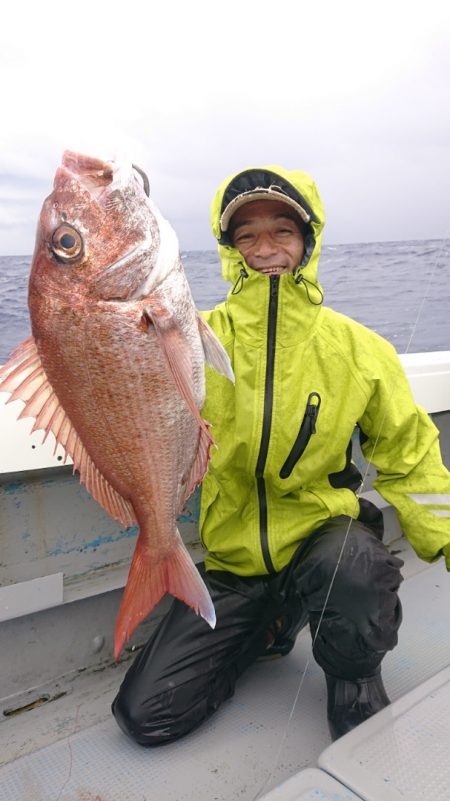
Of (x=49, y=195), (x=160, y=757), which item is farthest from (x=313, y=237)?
(x=160, y=757)

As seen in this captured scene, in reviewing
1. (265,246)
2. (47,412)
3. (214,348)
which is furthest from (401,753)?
(265,246)

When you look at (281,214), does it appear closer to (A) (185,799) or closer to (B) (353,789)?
(B) (353,789)

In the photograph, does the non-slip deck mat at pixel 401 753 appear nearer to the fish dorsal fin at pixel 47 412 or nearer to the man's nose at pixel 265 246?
the fish dorsal fin at pixel 47 412

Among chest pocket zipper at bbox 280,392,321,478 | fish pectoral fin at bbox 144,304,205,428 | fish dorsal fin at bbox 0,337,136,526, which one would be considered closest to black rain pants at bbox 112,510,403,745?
chest pocket zipper at bbox 280,392,321,478

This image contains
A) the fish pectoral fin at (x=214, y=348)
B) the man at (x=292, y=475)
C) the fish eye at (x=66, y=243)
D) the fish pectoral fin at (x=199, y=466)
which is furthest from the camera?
the man at (x=292, y=475)

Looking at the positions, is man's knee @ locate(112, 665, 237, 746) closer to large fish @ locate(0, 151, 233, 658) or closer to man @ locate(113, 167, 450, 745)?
man @ locate(113, 167, 450, 745)

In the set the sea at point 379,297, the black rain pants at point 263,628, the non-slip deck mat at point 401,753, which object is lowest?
the sea at point 379,297

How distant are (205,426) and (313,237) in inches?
38.9

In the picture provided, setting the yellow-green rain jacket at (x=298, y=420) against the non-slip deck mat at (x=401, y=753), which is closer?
the non-slip deck mat at (x=401, y=753)

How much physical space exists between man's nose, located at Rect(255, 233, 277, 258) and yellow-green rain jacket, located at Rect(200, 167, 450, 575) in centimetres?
10

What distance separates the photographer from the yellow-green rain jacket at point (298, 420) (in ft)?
7.63

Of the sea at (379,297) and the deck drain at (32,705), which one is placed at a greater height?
the deck drain at (32,705)

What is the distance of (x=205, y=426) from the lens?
1718mm

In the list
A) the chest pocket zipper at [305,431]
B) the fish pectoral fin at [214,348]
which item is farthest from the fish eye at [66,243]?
the chest pocket zipper at [305,431]
